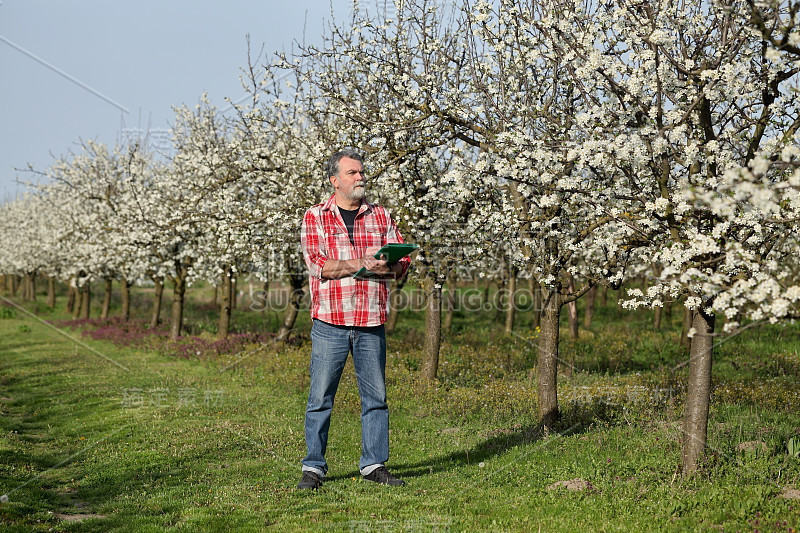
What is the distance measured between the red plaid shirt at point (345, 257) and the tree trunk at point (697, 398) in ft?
9.62

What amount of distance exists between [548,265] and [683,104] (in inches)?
123

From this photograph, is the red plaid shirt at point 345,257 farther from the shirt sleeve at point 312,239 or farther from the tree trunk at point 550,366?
the tree trunk at point 550,366

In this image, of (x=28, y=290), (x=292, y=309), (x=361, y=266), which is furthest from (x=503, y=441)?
(x=28, y=290)

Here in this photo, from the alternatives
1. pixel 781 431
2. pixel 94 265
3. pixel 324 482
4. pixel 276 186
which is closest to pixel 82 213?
pixel 94 265

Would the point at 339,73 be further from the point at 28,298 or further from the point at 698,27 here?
the point at 28,298

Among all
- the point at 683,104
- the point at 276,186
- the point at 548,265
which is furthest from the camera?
the point at 276,186

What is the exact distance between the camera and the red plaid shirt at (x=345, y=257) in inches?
237

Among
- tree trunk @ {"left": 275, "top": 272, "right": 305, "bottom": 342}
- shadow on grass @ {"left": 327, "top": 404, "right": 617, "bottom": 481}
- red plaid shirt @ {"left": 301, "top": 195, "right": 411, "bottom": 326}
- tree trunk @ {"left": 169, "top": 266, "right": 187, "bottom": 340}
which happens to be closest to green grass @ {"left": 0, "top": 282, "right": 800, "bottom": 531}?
shadow on grass @ {"left": 327, "top": 404, "right": 617, "bottom": 481}

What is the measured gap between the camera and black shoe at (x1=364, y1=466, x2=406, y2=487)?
6.21 m

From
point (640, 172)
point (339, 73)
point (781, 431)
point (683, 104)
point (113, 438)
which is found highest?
point (339, 73)

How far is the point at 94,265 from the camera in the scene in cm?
2756

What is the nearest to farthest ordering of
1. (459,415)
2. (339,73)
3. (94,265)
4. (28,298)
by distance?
1. (459,415)
2. (339,73)
3. (94,265)
4. (28,298)

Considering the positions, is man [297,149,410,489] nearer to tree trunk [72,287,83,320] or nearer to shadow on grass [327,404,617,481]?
shadow on grass [327,404,617,481]

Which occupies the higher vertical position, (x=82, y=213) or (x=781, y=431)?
(x=82, y=213)
